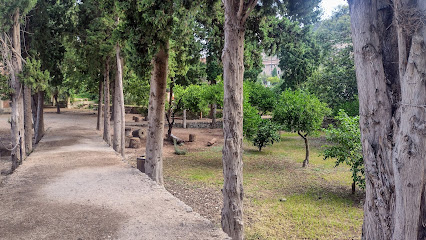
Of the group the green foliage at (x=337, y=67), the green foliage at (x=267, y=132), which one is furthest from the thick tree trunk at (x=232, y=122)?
the green foliage at (x=337, y=67)

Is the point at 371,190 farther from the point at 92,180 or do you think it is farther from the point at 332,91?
the point at 332,91

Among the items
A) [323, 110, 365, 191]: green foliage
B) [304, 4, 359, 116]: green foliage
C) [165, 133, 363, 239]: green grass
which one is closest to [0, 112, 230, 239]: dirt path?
[165, 133, 363, 239]: green grass

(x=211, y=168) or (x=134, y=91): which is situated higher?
(x=134, y=91)

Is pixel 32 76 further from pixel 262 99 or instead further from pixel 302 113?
pixel 262 99

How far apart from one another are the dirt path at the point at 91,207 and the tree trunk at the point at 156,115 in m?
0.73

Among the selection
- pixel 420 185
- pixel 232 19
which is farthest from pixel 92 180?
pixel 420 185

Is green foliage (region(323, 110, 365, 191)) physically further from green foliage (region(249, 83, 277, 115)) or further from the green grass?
green foliage (region(249, 83, 277, 115))

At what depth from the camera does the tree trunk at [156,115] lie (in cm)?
914

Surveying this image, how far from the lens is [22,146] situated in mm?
10852

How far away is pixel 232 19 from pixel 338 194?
26.5ft

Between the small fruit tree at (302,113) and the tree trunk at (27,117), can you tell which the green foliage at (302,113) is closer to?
the small fruit tree at (302,113)

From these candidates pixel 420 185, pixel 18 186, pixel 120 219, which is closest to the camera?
pixel 420 185

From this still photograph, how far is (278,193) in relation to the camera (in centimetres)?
1087

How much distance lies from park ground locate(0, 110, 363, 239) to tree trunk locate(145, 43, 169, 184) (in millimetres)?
1324
